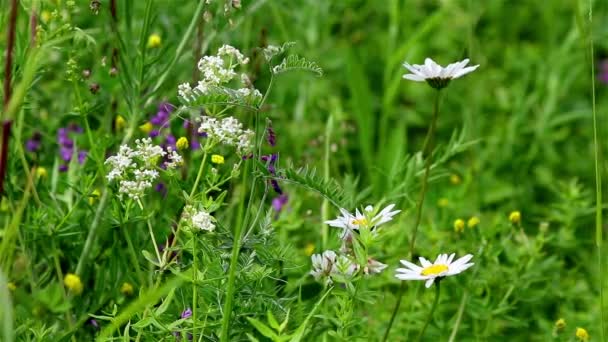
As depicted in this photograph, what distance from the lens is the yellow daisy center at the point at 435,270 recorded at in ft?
5.53

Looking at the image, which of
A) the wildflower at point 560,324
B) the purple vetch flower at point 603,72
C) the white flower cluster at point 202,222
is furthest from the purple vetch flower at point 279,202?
the purple vetch flower at point 603,72

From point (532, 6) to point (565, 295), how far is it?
6.81 feet

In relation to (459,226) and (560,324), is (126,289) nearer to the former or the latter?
(459,226)

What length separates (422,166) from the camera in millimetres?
2293

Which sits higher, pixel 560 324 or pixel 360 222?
pixel 360 222

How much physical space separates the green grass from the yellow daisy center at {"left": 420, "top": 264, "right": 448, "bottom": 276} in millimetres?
95

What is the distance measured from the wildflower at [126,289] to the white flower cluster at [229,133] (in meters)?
0.51

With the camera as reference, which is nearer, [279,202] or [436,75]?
[436,75]

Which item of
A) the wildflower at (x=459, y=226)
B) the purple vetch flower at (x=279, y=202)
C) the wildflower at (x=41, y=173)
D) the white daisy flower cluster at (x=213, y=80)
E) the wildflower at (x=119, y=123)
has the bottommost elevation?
the purple vetch flower at (x=279, y=202)

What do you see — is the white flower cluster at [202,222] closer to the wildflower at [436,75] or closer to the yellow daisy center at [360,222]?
the yellow daisy center at [360,222]

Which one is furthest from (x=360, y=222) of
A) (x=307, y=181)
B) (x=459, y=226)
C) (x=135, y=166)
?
(x=459, y=226)

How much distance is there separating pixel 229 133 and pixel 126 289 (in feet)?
1.78

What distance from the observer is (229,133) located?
1.60 m

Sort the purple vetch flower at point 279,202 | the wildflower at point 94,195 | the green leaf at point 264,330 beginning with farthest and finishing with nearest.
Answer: the purple vetch flower at point 279,202 < the wildflower at point 94,195 < the green leaf at point 264,330
